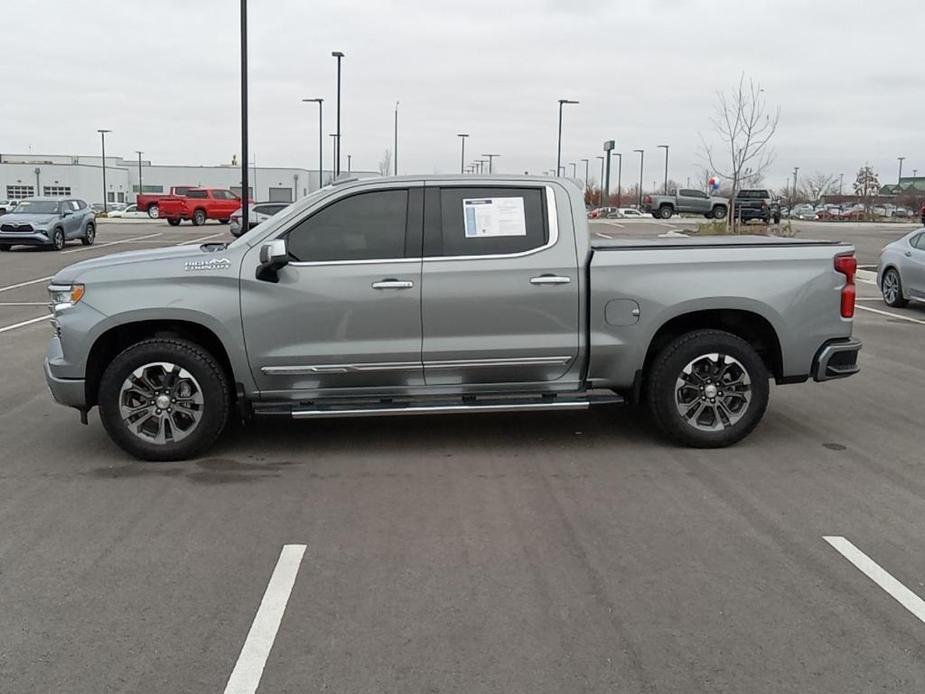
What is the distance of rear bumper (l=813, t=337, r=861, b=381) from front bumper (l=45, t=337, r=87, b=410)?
508cm

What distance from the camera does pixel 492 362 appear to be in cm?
630

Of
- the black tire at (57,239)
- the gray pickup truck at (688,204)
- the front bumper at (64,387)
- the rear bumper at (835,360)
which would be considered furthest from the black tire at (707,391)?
the gray pickup truck at (688,204)

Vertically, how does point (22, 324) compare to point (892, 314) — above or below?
below

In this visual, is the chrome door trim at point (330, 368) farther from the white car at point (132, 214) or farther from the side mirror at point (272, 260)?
the white car at point (132, 214)

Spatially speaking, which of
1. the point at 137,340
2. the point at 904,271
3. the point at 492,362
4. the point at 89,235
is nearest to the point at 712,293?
the point at 492,362

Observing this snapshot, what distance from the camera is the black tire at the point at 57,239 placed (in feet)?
90.4

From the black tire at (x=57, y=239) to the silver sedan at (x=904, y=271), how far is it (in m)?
22.8

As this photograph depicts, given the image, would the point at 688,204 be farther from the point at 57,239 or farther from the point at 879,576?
the point at 879,576

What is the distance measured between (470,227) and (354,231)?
2.62 feet

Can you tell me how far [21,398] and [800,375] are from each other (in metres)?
6.58

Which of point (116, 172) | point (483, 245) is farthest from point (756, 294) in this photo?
point (116, 172)

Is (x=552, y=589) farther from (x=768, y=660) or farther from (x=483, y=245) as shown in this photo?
(x=483, y=245)

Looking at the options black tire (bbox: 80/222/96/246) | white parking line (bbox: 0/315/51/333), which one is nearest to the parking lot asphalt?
white parking line (bbox: 0/315/51/333)

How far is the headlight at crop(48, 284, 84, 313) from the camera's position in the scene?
242 inches
